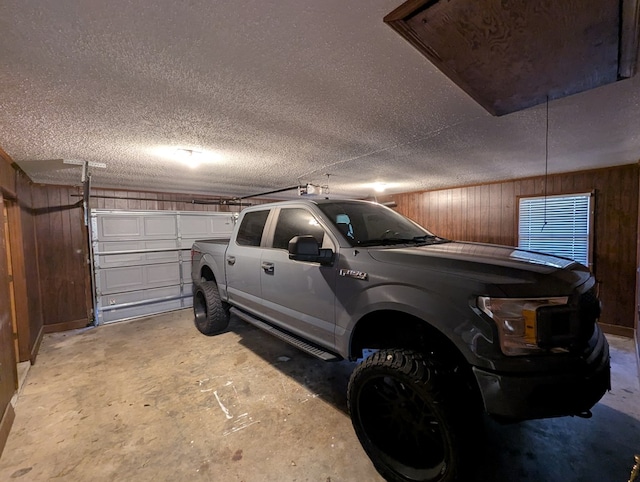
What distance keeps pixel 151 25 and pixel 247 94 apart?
722mm

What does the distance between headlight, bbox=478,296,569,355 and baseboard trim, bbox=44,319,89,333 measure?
671 centimetres

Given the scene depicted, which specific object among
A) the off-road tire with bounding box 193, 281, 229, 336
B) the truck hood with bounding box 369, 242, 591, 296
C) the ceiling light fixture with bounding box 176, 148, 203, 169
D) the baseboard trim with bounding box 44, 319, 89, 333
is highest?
the ceiling light fixture with bounding box 176, 148, 203, 169

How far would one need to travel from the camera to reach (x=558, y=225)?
4.88 metres

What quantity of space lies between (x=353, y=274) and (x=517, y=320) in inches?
40.8

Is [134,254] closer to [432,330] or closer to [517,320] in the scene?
[432,330]

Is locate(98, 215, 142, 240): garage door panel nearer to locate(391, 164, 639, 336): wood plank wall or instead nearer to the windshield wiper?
the windshield wiper

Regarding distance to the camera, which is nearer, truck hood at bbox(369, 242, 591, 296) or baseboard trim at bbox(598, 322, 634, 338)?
truck hood at bbox(369, 242, 591, 296)

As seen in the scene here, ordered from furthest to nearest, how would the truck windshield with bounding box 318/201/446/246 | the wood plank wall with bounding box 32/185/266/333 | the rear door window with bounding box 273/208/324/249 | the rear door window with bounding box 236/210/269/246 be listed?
the wood plank wall with bounding box 32/185/266/333, the rear door window with bounding box 236/210/269/246, the rear door window with bounding box 273/208/324/249, the truck windshield with bounding box 318/201/446/246

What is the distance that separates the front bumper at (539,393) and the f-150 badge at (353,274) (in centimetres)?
90

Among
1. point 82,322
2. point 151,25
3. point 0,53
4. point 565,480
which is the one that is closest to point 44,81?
point 0,53

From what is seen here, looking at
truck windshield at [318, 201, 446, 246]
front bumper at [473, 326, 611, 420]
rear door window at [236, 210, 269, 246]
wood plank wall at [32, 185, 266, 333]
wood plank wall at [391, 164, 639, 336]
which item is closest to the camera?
front bumper at [473, 326, 611, 420]

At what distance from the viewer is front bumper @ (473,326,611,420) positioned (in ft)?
4.33

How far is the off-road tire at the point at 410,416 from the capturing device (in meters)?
1.51

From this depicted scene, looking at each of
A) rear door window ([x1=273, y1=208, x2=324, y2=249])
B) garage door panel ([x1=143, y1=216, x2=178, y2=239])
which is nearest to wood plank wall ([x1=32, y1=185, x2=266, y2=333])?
garage door panel ([x1=143, y1=216, x2=178, y2=239])
